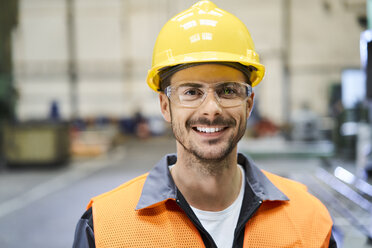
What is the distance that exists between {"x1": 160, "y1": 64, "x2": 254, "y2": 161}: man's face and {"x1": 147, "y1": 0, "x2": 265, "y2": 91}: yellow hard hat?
0.05m

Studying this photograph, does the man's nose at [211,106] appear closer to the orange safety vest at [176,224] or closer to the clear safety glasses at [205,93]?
the clear safety glasses at [205,93]

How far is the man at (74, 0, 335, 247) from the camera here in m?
1.30

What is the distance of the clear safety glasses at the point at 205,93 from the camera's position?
134 centimetres

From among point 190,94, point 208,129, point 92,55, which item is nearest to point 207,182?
point 208,129

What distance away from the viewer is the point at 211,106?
131cm

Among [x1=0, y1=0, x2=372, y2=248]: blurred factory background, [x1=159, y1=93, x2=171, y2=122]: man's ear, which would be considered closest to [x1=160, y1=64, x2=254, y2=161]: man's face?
[x1=159, y1=93, x2=171, y2=122]: man's ear

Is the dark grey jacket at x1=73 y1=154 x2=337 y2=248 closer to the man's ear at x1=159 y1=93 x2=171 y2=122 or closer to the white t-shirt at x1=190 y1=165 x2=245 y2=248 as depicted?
the white t-shirt at x1=190 y1=165 x2=245 y2=248

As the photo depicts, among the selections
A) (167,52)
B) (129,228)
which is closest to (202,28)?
(167,52)

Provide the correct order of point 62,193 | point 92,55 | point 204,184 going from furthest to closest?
point 92,55 < point 62,193 < point 204,184

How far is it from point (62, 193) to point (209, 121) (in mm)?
5588

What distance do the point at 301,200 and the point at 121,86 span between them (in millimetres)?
16301

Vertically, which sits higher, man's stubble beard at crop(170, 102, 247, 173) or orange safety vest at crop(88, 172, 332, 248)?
man's stubble beard at crop(170, 102, 247, 173)

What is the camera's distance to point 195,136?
4.40 ft

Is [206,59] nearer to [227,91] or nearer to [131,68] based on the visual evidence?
[227,91]
